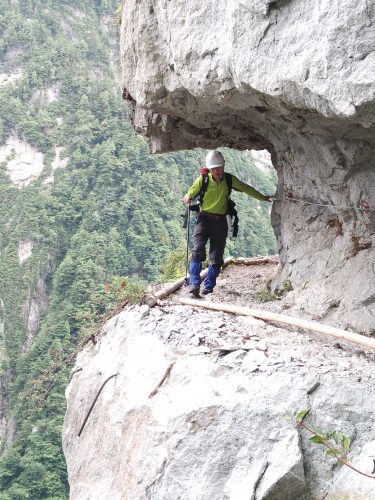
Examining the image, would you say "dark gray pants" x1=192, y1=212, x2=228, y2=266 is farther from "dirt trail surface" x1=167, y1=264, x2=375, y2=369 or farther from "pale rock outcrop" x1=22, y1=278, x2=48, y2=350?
"pale rock outcrop" x1=22, y1=278, x2=48, y2=350

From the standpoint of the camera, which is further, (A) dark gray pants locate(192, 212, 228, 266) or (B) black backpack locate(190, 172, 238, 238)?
(A) dark gray pants locate(192, 212, 228, 266)

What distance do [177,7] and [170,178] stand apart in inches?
2892

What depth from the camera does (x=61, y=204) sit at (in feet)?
276

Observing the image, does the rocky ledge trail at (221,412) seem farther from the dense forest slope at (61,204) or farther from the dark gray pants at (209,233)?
the dense forest slope at (61,204)

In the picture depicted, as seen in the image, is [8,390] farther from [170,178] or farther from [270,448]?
[270,448]

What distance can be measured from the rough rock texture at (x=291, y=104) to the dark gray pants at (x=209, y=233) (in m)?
0.91

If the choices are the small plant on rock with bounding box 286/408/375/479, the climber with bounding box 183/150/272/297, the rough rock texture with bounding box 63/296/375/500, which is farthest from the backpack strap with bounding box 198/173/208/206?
the small plant on rock with bounding box 286/408/375/479

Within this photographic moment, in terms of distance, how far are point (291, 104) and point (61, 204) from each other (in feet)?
263

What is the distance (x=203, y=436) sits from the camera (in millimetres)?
5637

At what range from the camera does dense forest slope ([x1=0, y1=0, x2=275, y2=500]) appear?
5181cm

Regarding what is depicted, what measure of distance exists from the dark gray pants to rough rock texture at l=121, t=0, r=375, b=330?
906mm

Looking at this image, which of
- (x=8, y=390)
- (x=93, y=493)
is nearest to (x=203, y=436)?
(x=93, y=493)

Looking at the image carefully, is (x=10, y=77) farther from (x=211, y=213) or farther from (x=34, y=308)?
(x=211, y=213)

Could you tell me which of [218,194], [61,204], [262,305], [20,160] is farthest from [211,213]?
[20,160]
